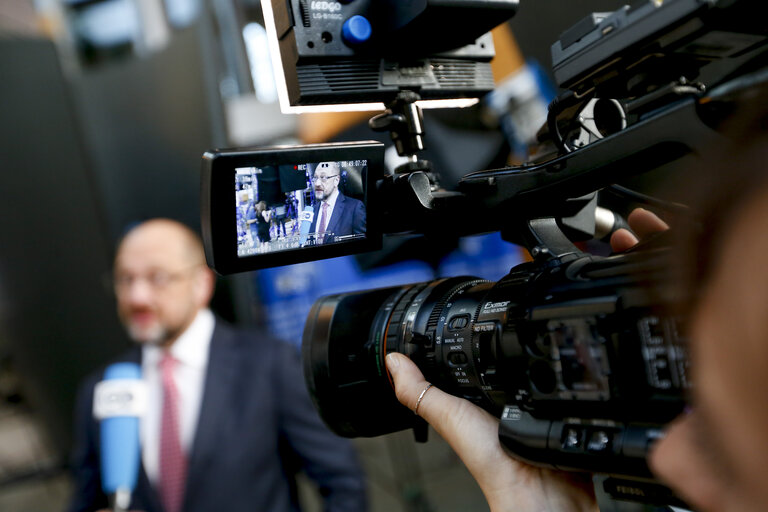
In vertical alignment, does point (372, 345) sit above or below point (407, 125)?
below

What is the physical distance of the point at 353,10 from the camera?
2.43ft

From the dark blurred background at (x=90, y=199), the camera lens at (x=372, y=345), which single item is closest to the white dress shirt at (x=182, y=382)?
the dark blurred background at (x=90, y=199)

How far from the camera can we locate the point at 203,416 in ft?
5.27

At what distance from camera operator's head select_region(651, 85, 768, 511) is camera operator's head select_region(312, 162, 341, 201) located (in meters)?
0.40

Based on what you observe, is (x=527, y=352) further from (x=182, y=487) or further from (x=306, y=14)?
(x=182, y=487)

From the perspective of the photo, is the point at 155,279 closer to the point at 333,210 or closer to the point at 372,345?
the point at 372,345

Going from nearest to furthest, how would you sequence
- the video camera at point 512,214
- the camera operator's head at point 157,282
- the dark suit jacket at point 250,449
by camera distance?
the video camera at point 512,214 < the dark suit jacket at point 250,449 < the camera operator's head at point 157,282

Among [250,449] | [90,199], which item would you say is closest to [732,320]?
[250,449]

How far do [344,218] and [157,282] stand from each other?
1295mm

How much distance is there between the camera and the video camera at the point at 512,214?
502mm

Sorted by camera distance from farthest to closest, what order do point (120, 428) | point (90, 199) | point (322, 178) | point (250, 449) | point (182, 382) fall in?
A: 1. point (90, 199)
2. point (182, 382)
3. point (250, 449)
4. point (120, 428)
5. point (322, 178)

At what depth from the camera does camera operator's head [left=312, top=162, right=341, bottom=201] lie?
2.16 feet

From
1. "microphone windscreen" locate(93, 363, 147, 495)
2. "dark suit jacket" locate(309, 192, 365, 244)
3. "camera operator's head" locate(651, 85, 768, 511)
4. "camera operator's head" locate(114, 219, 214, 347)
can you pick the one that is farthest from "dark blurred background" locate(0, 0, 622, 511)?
"camera operator's head" locate(651, 85, 768, 511)

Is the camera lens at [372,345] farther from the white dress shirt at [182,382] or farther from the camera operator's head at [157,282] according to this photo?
the camera operator's head at [157,282]
